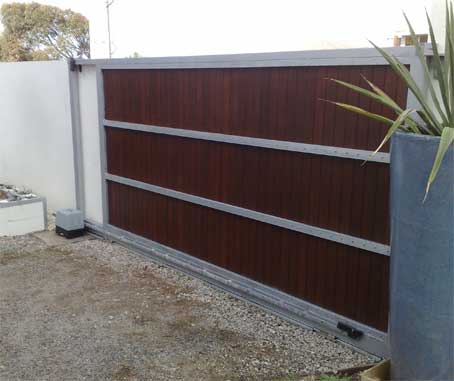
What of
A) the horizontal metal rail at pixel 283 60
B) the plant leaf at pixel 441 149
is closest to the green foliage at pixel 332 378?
the plant leaf at pixel 441 149

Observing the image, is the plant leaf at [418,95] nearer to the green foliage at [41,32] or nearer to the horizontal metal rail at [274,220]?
the horizontal metal rail at [274,220]

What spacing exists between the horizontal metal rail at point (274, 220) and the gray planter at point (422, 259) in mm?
796

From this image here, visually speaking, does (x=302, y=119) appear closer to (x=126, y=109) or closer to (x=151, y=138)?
(x=151, y=138)

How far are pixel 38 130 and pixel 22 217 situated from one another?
1383mm

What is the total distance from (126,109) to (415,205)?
3791 millimetres

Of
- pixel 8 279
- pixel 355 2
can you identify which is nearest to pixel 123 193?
pixel 8 279

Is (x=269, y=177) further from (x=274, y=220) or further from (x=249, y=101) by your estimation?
(x=249, y=101)

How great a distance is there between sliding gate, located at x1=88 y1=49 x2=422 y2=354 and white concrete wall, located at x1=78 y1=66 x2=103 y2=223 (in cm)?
50

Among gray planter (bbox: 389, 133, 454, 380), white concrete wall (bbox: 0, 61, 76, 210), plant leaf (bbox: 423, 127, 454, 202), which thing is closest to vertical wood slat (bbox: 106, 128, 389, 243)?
gray planter (bbox: 389, 133, 454, 380)

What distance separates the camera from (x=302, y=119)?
3898mm

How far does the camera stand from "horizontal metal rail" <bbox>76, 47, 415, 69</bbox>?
339 centimetres

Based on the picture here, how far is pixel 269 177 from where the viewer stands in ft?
13.8

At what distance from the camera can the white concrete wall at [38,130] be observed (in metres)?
6.70

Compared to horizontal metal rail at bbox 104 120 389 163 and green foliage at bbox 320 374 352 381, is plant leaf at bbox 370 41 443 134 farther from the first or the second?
green foliage at bbox 320 374 352 381
